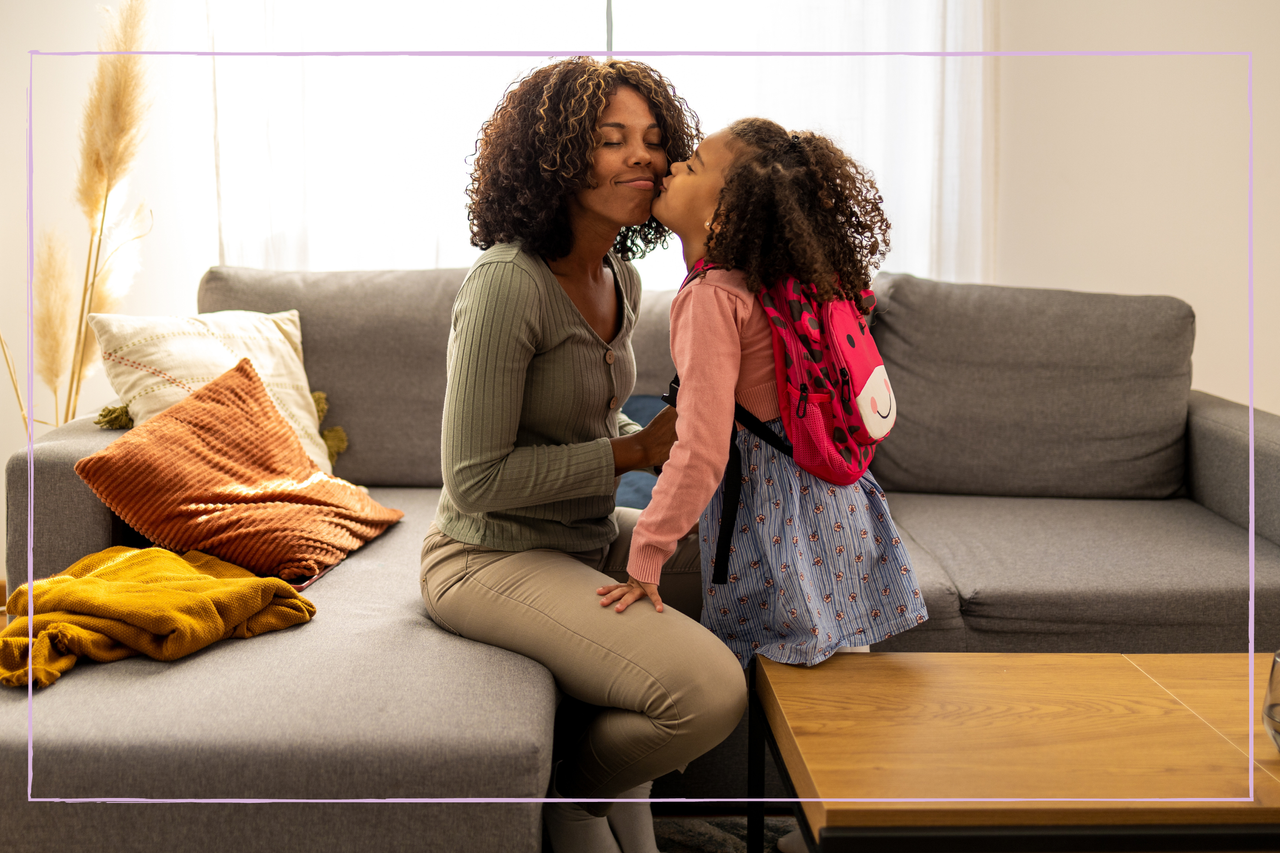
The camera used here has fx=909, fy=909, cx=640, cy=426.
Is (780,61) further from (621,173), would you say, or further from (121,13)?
(121,13)

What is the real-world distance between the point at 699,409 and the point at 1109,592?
95 centimetres

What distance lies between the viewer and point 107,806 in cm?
104

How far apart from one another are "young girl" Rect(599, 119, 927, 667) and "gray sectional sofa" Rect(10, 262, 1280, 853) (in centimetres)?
28

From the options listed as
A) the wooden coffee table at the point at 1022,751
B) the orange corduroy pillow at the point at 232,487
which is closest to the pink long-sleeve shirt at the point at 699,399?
the wooden coffee table at the point at 1022,751

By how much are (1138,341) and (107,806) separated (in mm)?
2127

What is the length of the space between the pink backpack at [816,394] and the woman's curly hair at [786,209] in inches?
1.2

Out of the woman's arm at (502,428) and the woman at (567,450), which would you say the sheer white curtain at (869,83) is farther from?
the woman's arm at (502,428)

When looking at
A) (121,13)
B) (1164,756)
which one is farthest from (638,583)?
(121,13)

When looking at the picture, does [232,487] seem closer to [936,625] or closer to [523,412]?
[523,412]

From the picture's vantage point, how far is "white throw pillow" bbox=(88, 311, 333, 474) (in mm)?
1674

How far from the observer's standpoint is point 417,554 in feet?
5.33

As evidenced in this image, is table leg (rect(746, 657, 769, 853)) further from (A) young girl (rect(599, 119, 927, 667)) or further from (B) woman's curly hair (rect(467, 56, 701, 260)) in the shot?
(B) woman's curly hair (rect(467, 56, 701, 260))

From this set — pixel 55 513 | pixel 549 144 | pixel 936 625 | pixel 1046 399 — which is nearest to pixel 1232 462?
pixel 1046 399

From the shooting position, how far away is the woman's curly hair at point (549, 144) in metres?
1.22
